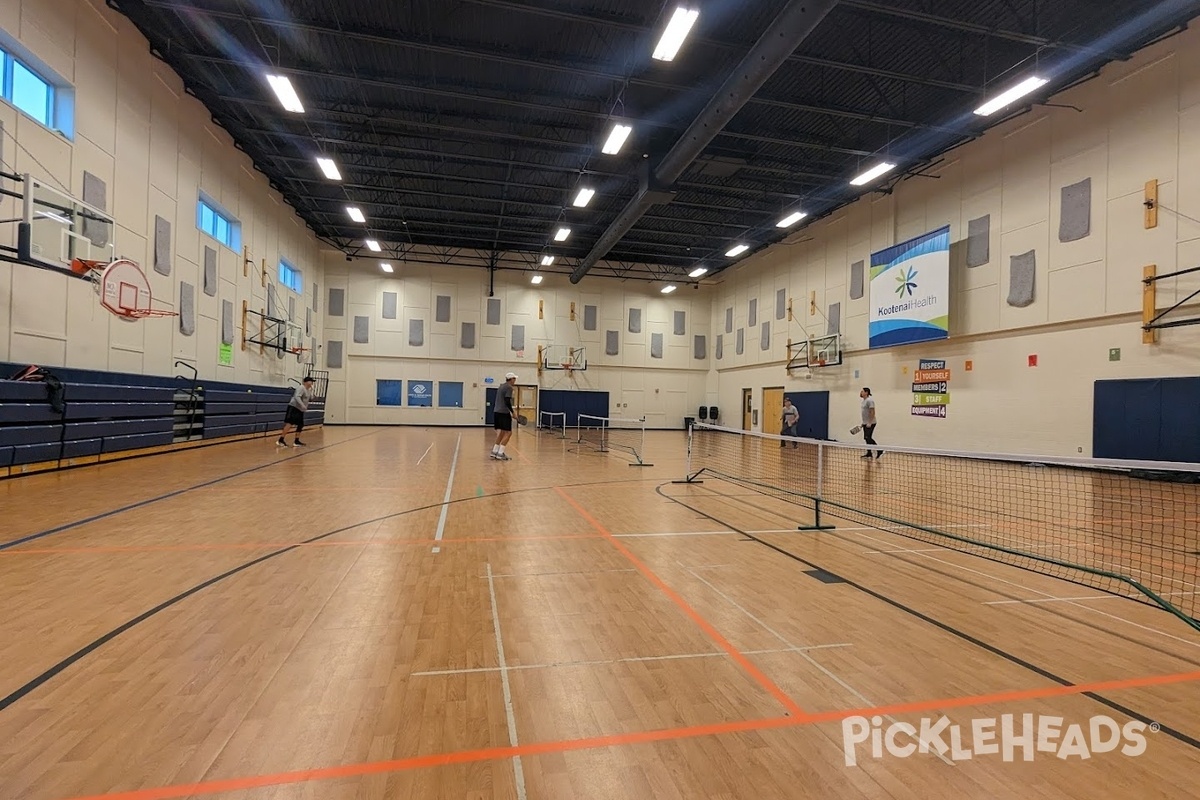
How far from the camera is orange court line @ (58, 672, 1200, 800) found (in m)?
1.78

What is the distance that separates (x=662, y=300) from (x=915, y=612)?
28.2 m

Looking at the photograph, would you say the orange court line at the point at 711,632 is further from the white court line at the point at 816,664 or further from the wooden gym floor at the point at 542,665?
the white court line at the point at 816,664

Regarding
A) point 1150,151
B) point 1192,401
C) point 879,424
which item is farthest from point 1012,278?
point 879,424

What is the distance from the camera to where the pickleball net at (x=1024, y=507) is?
4277 mm

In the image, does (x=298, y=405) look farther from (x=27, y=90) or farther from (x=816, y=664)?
(x=816, y=664)

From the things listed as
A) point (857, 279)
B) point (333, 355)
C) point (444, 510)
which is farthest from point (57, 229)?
point (857, 279)

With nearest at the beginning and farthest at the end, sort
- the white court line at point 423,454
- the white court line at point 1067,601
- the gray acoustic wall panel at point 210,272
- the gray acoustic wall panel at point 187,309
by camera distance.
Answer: the white court line at point 1067,601
the white court line at point 423,454
the gray acoustic wall panel at point 187,309
the gray acoustic wall panel at point 210,272

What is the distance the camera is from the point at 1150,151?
1122 cm

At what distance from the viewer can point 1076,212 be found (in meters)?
12.5

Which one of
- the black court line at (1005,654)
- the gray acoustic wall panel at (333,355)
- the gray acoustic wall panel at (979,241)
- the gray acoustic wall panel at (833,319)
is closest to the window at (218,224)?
the gray acoustic wall panel at (333,355)

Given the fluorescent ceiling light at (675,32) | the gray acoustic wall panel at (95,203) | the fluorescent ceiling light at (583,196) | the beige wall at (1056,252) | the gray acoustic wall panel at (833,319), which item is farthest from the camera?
the gray acoustic wall panel at (833,319)

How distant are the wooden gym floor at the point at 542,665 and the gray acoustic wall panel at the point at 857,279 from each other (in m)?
16.2

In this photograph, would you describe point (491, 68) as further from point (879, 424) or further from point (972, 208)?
point (879, 424)

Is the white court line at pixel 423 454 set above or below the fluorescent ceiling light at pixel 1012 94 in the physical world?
below
